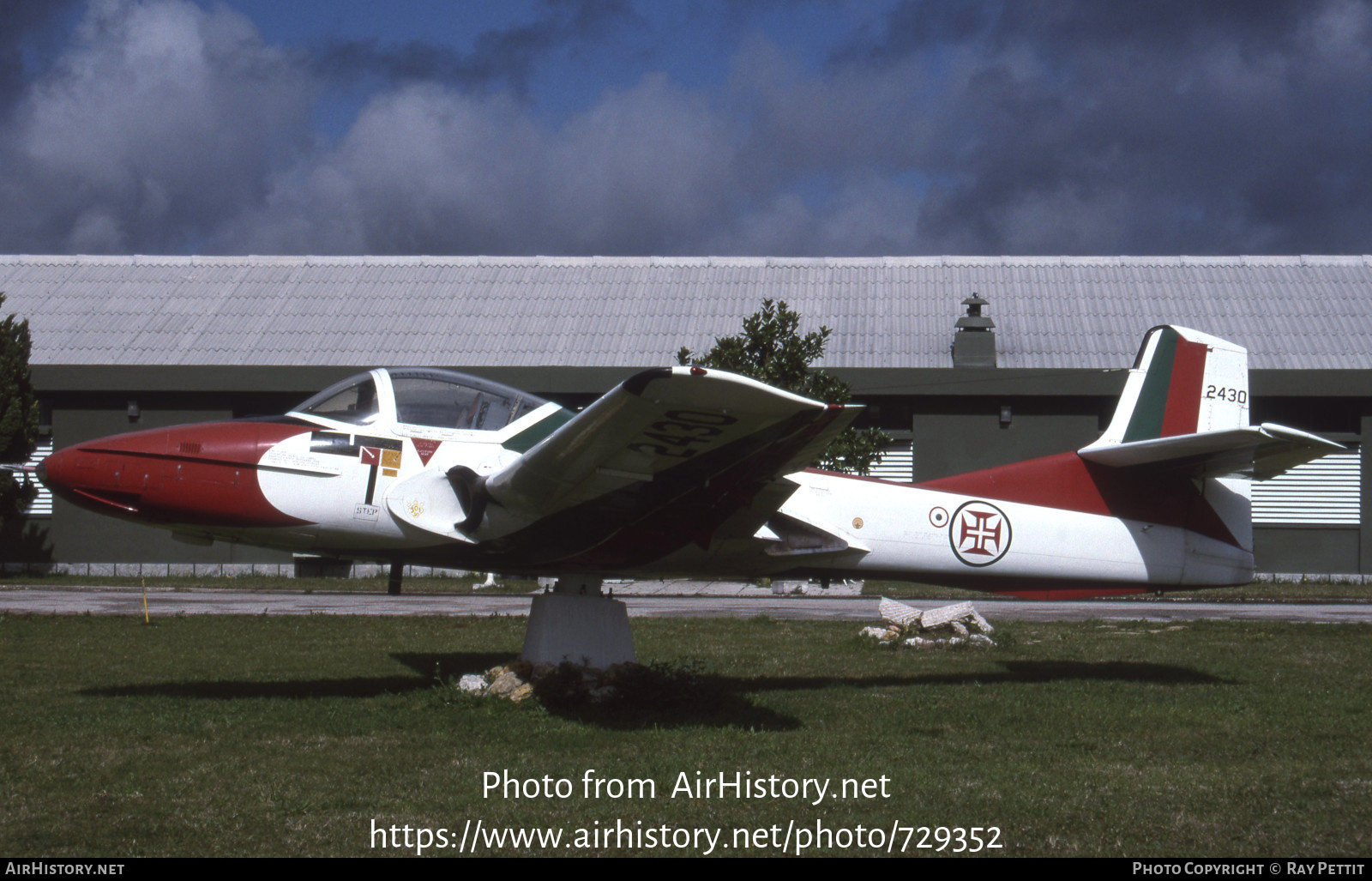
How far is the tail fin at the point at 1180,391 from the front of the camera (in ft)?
35.9

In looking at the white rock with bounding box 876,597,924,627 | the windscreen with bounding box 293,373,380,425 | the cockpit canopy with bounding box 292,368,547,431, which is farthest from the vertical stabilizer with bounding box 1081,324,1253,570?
the windscreen with bounding box 293,373,380,425

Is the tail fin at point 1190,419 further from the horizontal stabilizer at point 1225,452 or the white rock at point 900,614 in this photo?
the white rock at point 900,614

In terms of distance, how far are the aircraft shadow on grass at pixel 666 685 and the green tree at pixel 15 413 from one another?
60.8 ft

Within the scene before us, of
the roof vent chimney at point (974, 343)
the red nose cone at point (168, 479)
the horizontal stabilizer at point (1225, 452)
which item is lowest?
the red nose cone at point (168, 479)

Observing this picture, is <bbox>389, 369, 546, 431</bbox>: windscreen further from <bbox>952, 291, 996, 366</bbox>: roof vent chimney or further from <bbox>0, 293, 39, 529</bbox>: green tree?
<bbox>952, 291, 996, 366</bbox>: roof vent chimney

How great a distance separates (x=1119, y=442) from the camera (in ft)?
36.0

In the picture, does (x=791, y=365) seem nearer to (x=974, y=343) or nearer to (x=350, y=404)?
(x=974, y=343)

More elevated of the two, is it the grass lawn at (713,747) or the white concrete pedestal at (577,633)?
the white concrete pedestal at (577,633)

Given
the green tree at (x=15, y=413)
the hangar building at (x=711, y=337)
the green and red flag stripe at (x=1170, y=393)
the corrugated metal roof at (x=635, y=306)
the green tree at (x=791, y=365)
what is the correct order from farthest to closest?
the corrugated metal roof at (x=635, y=306) < the hangar building at (x=711, y=337) < the green tree at (x=15, y=413) < the green tree at (x=791, y=365) < the green and red flag stripe at (x=1170, y=393)

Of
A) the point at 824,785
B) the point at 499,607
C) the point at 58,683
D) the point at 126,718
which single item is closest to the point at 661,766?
the point at 824,785

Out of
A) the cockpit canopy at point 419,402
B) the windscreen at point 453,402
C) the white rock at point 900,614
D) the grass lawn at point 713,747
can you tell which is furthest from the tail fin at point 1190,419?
the cockpit canopy at point 419,402

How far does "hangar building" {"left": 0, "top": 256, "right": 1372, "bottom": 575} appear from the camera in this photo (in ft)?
96.3
